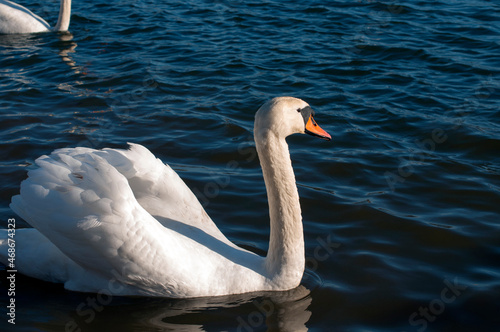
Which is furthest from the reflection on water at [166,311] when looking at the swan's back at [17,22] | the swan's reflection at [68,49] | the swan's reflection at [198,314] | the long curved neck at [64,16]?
the swan's back at [17,22]

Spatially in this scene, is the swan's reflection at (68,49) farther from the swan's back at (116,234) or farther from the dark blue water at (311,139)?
the swan's back at (116,234)

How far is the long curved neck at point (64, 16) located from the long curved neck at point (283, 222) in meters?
9.68

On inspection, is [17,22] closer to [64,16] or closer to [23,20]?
[23,20]

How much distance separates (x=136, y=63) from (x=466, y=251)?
7097 mm

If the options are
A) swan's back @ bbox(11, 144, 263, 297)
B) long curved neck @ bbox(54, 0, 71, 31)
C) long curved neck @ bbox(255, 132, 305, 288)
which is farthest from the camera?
long curved neck @ bbox(54, 0, 71, 31)

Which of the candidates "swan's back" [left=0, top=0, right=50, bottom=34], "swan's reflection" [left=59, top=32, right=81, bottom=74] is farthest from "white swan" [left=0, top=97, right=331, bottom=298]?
"swan's back" [left=0, top=0, right=50, bottom=34]

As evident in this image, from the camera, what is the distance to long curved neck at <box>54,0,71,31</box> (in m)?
13.5

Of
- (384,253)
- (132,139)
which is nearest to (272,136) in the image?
(384,253)

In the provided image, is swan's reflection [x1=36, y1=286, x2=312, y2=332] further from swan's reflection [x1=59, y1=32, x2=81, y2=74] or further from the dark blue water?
swan's reflection [x1=59, y1=32, x2=81, y2=74]

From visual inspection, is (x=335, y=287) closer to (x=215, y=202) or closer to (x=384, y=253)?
(x=384, y=253)

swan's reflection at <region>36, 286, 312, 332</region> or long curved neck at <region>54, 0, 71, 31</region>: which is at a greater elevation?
long curved neck at <region>54, 0, 71, 31</region>

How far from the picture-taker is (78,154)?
5.29 m

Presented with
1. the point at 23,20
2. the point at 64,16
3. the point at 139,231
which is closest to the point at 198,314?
the point at 139,231

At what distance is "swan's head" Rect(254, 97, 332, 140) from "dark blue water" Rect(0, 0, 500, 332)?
1.34 m
